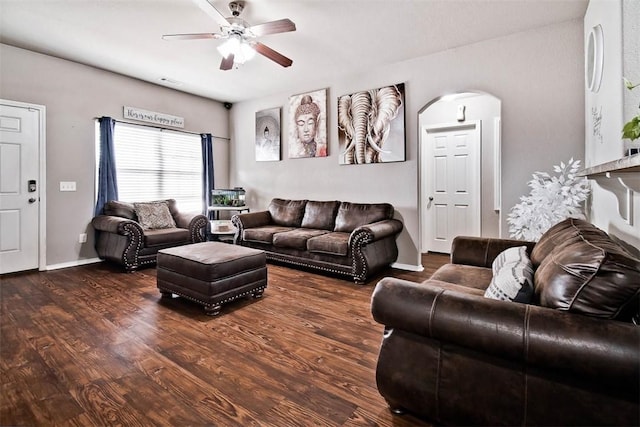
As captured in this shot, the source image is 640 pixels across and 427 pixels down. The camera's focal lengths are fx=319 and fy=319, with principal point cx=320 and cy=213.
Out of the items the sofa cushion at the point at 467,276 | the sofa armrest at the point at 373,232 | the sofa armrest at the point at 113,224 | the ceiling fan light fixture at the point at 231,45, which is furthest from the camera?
the sofa armrest at the point at 113,224

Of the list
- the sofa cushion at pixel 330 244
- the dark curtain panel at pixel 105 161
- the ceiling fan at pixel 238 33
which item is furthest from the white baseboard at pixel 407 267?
the dark curtain panel at pixel 105 161

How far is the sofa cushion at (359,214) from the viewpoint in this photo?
4.24 metres

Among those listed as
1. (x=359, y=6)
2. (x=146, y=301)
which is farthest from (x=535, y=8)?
(x=146, y=301)

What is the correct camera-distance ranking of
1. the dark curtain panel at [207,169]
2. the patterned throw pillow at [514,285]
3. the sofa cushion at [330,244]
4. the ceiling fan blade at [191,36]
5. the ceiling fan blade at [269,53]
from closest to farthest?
the patterned throw pillow at [514,285]
the ceiling fan blade at [191,36]
the ceiling fan blade at [269,53]
the sofa cushion at [330,244]
the dark curtain panel at [207,169]

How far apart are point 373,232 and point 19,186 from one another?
4362 millimetres

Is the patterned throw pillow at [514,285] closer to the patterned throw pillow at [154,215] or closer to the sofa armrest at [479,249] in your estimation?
the sofa armrest at [479,249]

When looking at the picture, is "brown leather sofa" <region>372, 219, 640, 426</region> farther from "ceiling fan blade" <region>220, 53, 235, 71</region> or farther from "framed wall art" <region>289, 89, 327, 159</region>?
"framed wall art" <region>289, 89, 327, 159</region>

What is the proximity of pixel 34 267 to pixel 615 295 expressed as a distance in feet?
18.3

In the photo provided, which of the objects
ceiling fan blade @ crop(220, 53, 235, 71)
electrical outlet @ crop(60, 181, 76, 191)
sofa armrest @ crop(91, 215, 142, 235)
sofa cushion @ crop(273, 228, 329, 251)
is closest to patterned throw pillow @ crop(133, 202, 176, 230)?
sofa armrest @ crop(91, 215, 142, 235)

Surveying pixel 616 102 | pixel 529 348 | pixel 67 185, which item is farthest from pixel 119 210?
pixel 616 102

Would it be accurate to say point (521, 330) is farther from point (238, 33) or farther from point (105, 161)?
point (105, 161)

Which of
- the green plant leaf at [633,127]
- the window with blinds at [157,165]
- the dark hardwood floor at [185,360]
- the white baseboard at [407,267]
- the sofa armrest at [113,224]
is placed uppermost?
the window with blinds at [157,165]

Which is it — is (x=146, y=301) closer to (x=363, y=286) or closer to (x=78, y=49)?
(x=363, y=286)

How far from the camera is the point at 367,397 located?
166cm
